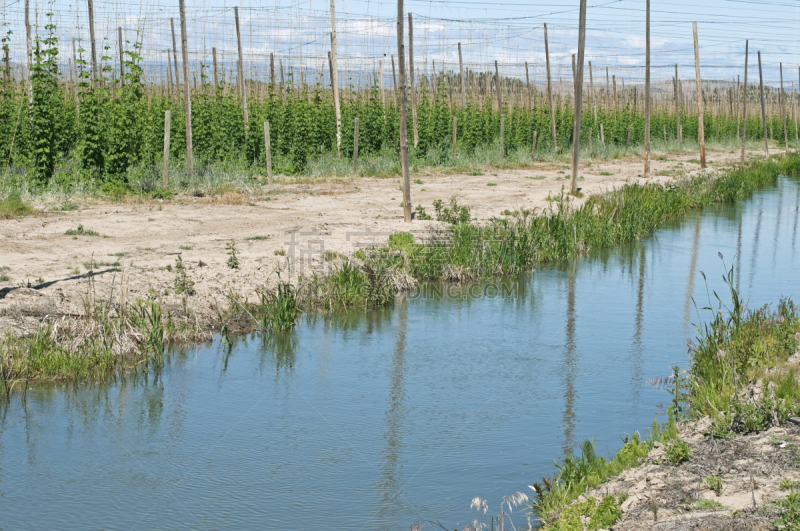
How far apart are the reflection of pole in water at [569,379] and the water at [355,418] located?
0.11ft

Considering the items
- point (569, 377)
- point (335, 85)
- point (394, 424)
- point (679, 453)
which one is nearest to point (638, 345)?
point (569, 377)

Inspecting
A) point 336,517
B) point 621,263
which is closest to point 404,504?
point 336,517

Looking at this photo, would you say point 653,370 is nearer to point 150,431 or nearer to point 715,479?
point 715,479

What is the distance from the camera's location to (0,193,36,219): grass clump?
15.7 m

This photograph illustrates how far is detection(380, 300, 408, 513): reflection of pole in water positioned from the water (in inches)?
0.8

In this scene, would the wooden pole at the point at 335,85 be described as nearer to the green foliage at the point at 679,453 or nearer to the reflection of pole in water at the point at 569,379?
the reflection of pole in water at the point at 569,379

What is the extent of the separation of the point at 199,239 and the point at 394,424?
Result: 7.50 meters

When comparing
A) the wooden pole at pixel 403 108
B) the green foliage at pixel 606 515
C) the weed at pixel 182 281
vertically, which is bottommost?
the green foliage at pixel 606 515

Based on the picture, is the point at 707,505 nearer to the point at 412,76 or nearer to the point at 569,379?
the point at 569,379

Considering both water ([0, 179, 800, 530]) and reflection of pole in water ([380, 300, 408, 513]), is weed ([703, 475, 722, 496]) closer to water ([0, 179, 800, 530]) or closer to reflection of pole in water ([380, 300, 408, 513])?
water ([0, 179, 800, 530])

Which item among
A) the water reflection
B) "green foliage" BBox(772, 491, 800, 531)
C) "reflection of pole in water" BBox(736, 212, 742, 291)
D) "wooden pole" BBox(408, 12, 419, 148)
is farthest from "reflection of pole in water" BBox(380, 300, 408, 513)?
"wooden pole" BBox(408, 12, 419, 148)

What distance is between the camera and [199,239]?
47.4ft

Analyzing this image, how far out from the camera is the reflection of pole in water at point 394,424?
261 inches

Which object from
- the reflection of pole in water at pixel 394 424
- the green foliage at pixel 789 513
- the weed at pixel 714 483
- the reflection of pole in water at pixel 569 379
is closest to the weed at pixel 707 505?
the weed at pixel 714 483
